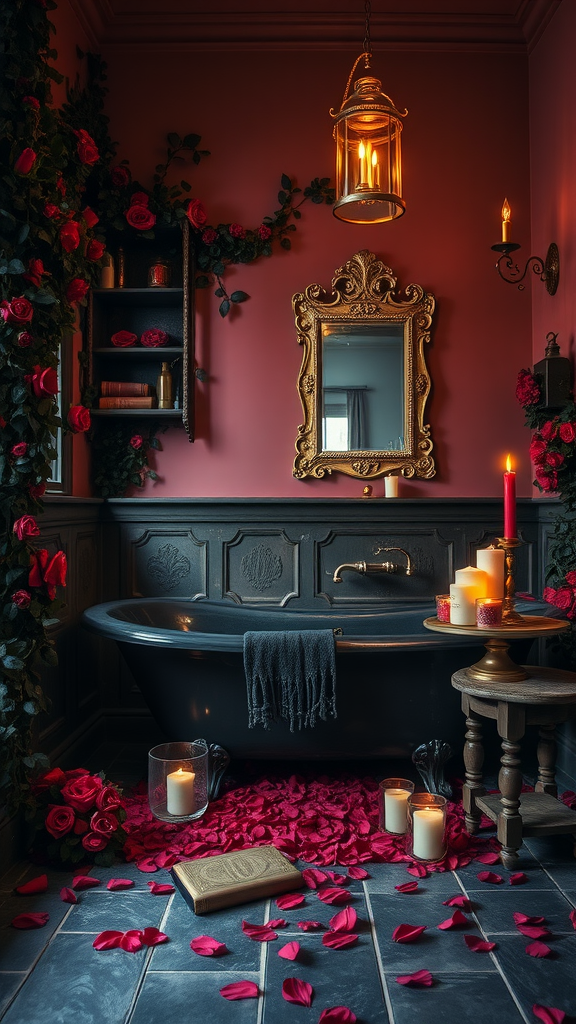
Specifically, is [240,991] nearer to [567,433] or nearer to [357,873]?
[357,873]

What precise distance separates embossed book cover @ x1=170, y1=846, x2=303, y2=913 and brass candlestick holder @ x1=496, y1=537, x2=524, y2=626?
93cm

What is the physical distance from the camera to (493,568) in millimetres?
2297

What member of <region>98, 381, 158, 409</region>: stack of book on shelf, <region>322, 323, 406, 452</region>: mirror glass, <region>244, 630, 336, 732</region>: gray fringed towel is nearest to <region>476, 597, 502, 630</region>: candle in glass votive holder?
<region>244, 630, 336, 732</region>: gray fringed towel

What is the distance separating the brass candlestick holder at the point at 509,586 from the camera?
2244 millimetres

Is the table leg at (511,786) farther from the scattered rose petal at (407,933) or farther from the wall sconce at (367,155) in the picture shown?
the wall sconce at (367,155)

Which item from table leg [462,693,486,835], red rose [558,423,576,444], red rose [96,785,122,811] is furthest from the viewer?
red rose [558,423,576,444]

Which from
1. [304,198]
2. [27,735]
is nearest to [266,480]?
[304,198]

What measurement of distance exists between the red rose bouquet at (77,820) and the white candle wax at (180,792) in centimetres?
15

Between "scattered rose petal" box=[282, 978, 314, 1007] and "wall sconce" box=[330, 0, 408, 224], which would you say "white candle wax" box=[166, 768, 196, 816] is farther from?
"wall sconce" box=[330, 0, 408, 224]

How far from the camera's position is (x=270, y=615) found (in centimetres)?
315

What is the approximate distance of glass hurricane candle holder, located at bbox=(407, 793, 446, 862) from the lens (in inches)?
86.4

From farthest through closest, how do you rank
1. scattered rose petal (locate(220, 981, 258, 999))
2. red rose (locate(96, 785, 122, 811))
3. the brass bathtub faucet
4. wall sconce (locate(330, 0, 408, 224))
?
the brass bathtub faucet
wall sconce (locate(330, 0, 408, 224))
red rose (locate(96, 785, 122, 811))
scattered rose petal (locate(220, 981, 258, 999))

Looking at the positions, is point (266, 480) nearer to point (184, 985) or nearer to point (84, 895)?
point (84, 895)

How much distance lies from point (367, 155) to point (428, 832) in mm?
2184
